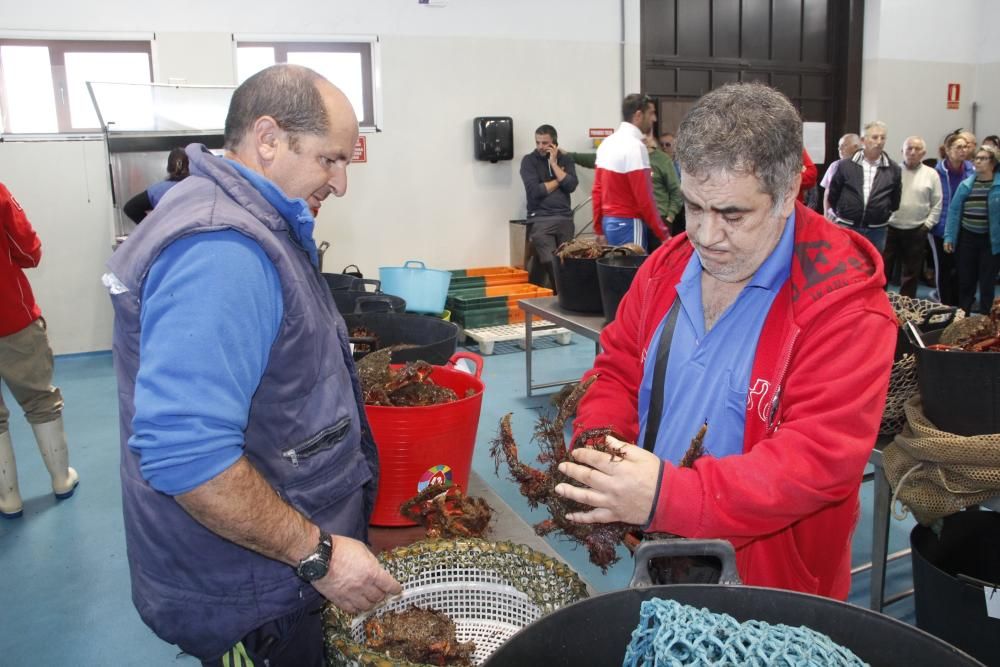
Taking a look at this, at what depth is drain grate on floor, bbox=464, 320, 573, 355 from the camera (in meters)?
6.13

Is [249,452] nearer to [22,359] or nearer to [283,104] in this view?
[283,104]

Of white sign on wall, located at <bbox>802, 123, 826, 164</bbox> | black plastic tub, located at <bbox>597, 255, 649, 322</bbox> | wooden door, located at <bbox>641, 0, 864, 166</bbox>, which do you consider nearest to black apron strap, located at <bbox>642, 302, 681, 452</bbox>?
black plastic tub, located at <bbox>597, 255, 649, 322</bbox>

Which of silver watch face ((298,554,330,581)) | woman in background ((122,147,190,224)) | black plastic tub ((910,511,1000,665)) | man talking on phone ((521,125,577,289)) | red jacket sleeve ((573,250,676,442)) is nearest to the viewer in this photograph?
silver watch face ((298,554,330,581))

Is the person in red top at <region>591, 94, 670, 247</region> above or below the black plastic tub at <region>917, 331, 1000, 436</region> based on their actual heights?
above

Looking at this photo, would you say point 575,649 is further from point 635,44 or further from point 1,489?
point 635,44

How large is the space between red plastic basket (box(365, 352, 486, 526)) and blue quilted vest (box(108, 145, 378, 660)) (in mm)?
381

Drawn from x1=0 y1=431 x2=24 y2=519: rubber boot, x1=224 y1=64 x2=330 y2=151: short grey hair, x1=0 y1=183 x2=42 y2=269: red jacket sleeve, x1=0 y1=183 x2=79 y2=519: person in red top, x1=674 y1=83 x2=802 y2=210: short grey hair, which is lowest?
x1=0 y1=431 x2=24 y2=519: rubber boot

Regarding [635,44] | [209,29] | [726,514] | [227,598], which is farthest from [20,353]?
[635,44]

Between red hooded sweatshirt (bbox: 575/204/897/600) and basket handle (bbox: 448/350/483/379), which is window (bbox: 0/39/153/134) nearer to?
basket handle (bbox: 448/350/483/379)

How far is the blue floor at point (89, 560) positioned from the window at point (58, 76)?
101 inches

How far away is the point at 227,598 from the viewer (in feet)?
4.15

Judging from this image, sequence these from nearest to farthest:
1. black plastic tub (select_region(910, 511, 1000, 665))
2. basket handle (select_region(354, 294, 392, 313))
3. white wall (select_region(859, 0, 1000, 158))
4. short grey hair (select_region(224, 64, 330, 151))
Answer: short grey hair (select_region(224, 64, 330, 151)), black plastic tub (select_region(910, 511, 1000, 665)), basket handle (select_region(354, 294, 392, 313)), white wall (select_region(859, 0, 1000, 158))

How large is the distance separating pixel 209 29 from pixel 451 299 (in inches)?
118

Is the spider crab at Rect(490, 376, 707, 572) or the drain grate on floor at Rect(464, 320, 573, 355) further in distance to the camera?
the drain grate on floor at Rect(464, 320, 573, 355)
